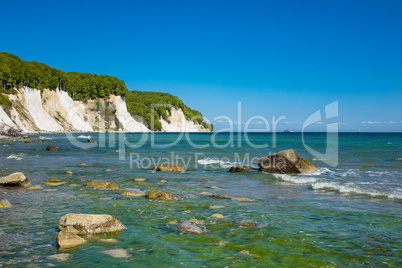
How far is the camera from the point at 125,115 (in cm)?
14112

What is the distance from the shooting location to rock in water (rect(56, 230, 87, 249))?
6949 mm

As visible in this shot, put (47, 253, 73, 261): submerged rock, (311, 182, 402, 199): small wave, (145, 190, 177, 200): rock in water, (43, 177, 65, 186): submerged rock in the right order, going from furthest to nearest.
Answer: (43, 177, 65, 186): submerged rock, (311, 182, 402, 199): small wave, (145, 190, 177, 200): rock in water, (47, 253, 73, 261): submerged rock

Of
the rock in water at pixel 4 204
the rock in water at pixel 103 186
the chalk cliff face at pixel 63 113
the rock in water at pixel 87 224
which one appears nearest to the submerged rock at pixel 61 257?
the rock in water at pixel 87 224

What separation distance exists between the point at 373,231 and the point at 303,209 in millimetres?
2650

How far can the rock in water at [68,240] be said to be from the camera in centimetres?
695

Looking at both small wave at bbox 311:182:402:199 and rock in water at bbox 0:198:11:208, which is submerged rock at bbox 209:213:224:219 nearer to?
rock in water at bbox 0:198:11:208

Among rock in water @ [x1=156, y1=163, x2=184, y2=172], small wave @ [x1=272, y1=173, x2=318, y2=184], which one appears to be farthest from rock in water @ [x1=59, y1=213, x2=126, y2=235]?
rock in water @ [x1=156, y1=163, x2=184, y2=172]

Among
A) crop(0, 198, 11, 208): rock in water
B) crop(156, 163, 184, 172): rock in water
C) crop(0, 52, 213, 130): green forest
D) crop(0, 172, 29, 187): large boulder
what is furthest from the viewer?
crop(0, 52, 213, 130): green forest

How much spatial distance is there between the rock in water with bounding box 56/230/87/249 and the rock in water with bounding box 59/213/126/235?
1.53 ft

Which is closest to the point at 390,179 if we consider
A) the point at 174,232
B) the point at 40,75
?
the point at 174,232

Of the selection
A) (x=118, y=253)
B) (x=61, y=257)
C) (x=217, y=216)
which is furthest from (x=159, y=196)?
(x=61, y=257)

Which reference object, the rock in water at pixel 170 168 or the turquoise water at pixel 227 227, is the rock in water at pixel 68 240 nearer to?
the turquoise water at pixel 227 227

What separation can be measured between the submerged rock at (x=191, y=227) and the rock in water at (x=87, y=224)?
5.26 ft

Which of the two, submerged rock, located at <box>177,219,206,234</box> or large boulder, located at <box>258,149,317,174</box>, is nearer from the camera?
submerged rock, located at <box>177,219,206,234</box>
